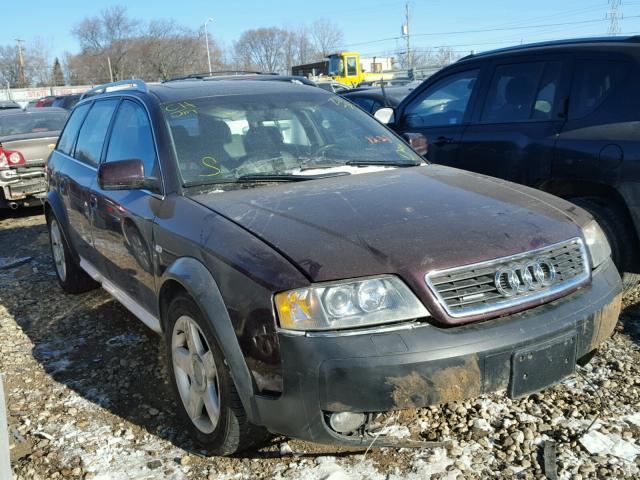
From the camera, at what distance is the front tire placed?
258 cm

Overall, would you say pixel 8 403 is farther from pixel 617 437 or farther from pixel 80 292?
pixel 617 437

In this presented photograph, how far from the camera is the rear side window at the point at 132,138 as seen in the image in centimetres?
344

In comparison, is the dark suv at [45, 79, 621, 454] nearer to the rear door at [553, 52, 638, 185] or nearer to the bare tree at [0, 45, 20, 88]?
the rear door at [553, 52, 638, 185]

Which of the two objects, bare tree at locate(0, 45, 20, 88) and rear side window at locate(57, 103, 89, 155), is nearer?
rear side window at locate(57, 103, 89, 155)

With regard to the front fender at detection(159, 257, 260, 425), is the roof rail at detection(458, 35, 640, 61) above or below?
above

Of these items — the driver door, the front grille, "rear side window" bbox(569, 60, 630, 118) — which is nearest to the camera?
the front grille

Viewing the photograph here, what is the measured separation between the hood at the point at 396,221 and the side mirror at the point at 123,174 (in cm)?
42

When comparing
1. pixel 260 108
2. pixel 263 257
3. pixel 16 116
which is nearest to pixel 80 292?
pixel 260 108

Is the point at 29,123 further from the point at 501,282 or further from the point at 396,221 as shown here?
the point at 501,282

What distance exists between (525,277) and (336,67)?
34.7 metres

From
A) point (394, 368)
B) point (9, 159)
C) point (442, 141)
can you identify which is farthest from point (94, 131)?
point (9, 159)

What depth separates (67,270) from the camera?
17.0 ft

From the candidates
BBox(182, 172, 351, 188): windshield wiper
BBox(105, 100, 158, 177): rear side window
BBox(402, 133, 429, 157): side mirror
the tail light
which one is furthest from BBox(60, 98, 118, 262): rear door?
the tail light

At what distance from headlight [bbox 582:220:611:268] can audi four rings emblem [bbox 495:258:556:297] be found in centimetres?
36
